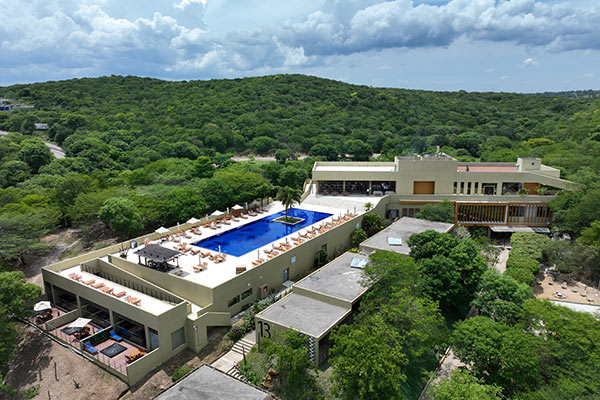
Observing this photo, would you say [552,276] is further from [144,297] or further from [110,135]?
[110,135]

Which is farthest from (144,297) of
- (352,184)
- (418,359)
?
(352,184)

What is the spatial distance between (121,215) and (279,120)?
7308 centimetres

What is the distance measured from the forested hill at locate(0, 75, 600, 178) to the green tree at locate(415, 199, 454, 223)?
69.1ft

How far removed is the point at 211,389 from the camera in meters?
18.9

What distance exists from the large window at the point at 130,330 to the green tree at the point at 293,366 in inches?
362

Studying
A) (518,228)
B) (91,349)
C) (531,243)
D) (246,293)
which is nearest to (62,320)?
(91,349)

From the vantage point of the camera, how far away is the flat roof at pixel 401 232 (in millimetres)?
33312

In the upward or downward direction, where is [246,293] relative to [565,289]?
upward

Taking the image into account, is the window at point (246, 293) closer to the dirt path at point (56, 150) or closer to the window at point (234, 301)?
the window at point (234, 301)

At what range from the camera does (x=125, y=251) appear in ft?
106

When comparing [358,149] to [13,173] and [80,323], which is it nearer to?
[13,173]

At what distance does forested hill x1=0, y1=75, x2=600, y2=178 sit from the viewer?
249ft

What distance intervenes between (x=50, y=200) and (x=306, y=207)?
91.1ft

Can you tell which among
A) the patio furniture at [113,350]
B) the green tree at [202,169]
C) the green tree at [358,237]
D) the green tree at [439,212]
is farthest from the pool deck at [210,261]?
the green tree at [202,169]
